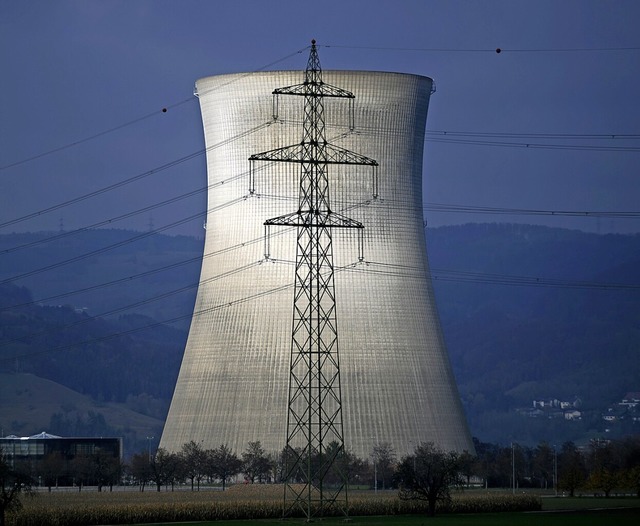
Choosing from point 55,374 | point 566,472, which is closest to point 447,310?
point 55,374

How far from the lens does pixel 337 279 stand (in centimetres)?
3819

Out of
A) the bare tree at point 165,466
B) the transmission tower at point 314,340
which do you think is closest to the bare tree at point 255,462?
the transmission tower at point 314,340

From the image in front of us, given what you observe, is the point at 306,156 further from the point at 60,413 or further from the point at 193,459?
the point at 60,413

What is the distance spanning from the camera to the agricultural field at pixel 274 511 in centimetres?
2811

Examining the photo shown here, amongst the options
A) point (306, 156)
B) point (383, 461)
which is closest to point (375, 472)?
point (383, 461)

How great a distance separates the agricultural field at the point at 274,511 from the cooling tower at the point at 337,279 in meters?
2.75

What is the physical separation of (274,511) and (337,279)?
854cm

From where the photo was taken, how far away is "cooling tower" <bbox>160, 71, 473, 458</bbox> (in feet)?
124

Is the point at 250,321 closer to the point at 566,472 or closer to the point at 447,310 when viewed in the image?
the point at 566,472

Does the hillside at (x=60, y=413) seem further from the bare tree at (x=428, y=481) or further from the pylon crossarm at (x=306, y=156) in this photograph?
the bare tree at (x=428, y=481)

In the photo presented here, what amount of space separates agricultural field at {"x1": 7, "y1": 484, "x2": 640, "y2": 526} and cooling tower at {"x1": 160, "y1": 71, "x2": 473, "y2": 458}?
2746 millimetres

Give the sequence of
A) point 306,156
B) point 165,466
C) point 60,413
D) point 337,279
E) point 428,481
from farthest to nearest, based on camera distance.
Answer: point 60,413, point 165,466, point 337,279, point 428,481, point 306,156

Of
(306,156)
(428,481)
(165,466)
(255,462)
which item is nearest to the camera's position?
(306,156)

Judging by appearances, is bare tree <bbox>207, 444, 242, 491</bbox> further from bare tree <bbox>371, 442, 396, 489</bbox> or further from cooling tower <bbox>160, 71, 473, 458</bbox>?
bare tree <bbox>371, 442, 396, 489</bbox>
